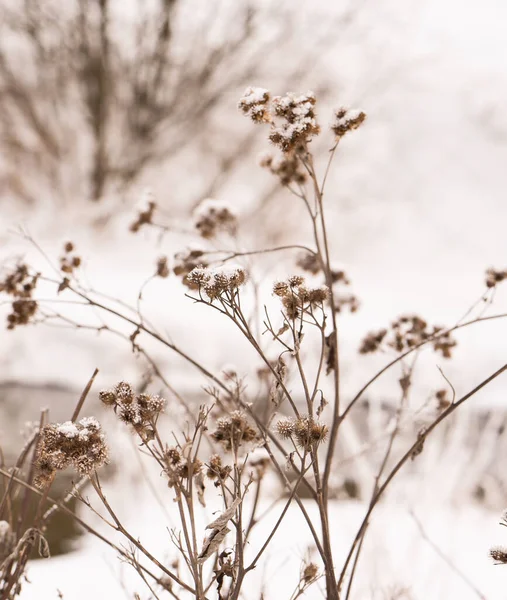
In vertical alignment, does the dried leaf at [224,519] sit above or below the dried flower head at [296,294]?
below

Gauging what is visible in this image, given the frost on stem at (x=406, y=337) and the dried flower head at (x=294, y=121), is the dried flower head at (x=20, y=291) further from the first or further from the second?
the frost on stem at (x=406, y=337)

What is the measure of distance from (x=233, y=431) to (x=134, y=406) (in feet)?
0.29

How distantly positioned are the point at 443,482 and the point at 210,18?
240 centimetres

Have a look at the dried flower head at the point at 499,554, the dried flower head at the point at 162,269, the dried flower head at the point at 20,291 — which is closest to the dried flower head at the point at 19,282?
the dried flower head at the point at 20,291

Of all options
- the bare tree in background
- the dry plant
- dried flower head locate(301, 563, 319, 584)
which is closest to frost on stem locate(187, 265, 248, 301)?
the dry plant

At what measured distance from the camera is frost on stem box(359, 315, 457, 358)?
0.67m

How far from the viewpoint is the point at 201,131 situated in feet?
9.12

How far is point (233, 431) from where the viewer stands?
43 cm

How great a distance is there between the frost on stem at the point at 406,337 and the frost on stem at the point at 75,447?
0.42 metres

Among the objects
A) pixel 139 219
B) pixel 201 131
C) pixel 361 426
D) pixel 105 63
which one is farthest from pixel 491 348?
pixel 105 63

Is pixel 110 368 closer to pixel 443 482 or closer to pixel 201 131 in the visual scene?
pixel 443 482

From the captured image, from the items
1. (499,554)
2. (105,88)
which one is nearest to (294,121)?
(499,554)

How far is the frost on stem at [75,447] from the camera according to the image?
1.20 ft

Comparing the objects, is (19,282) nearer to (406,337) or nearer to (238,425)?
(238,425)
